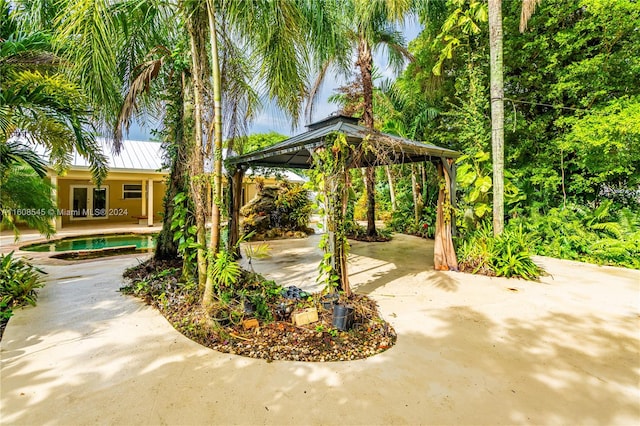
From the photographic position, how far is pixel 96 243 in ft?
34.4

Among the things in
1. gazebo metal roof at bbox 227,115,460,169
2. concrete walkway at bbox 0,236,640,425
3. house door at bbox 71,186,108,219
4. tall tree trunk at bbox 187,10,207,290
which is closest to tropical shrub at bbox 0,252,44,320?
concrete walkway at bbox 0,236,640,425

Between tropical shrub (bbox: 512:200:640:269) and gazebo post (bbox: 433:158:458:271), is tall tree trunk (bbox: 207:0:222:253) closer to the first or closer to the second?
gazebo post (bbox: 433:158:458:271)

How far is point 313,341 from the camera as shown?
326 centimetres

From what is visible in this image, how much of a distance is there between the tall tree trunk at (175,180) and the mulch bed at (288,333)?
2.01m

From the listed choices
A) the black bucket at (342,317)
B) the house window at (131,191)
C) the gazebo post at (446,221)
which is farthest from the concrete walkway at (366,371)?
the house window at (131,191)

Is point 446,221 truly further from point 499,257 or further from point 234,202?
point 234,202

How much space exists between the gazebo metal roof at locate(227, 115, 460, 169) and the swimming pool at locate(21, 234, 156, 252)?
4738mm

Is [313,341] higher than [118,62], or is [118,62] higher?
[118,62]

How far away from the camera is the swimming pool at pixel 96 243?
9281mm

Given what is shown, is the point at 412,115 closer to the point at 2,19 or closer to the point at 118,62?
the point at 118,62

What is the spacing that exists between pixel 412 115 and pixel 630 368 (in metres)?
11.1

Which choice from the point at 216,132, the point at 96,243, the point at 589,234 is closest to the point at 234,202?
the point at 216,132

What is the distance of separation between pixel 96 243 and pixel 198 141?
30.7ft

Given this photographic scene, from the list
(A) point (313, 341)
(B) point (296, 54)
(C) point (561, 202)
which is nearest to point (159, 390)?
(A) point (313, 341)
